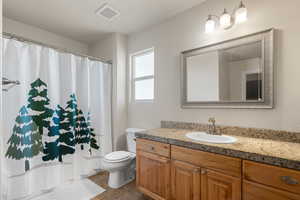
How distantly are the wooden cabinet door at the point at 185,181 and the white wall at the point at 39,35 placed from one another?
2.83 metres

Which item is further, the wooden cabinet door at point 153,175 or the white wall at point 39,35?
the white wall at point 39,35

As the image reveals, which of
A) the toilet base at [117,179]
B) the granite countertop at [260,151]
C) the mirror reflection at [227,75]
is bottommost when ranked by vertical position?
the toilet base at [117,179]

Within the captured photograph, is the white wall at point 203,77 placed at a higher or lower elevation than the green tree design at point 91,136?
higher

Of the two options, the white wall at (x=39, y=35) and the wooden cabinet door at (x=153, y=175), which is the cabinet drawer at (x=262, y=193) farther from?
the white wall at (x=39, y=35)

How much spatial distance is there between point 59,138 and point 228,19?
8.32 ft

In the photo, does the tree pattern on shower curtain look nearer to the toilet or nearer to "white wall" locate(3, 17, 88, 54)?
the toilet

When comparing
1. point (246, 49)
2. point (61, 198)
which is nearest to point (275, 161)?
point (246, 49)

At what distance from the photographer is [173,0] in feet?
5.93

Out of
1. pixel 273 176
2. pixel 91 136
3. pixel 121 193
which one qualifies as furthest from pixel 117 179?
pixel 273 176

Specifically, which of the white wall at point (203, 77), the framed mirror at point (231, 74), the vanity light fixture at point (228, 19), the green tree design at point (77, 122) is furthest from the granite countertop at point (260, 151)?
the green tree design at point (77, 122)

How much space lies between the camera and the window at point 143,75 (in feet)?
8.23

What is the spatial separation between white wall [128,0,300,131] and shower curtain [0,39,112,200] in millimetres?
695

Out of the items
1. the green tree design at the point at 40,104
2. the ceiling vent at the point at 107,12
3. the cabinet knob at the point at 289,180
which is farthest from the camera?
the ceiling vent at the point at 107,12

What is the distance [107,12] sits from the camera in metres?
2.04
